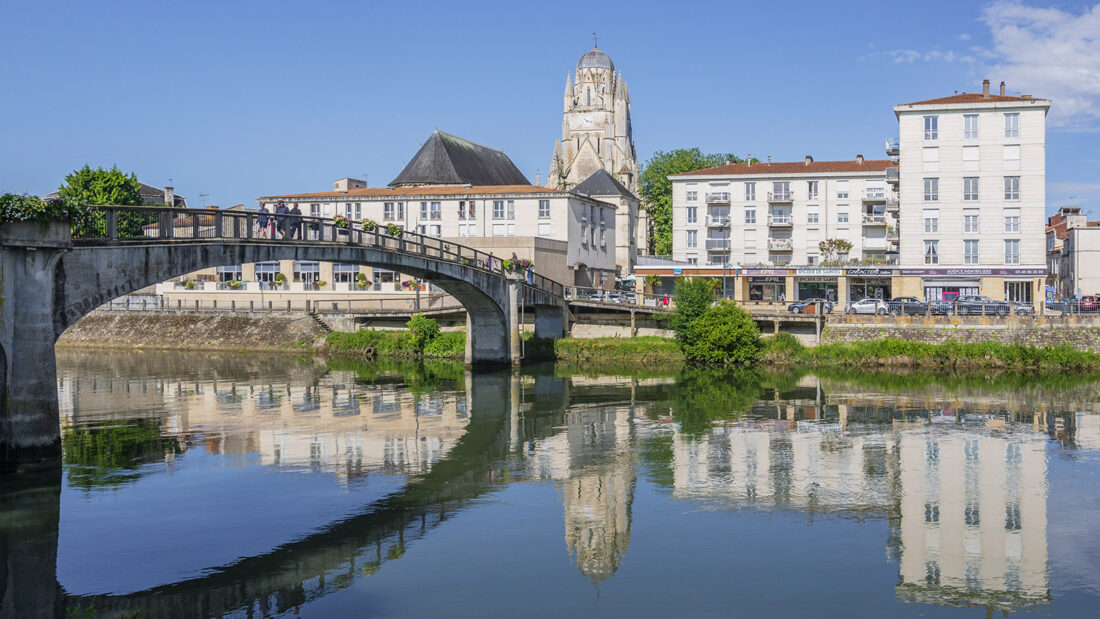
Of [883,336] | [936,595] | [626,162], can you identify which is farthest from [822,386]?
[626,162]

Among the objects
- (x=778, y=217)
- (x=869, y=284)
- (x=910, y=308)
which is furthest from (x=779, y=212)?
(x=910, y=308)

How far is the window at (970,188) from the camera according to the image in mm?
64438

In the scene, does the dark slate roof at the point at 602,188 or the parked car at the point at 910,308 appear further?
the dark slate roof at the point at 602,188

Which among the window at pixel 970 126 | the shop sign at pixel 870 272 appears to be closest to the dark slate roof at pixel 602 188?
the shop sign at pixel 870 272

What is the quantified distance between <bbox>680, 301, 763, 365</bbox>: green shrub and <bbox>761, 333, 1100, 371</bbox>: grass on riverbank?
3.38 feet

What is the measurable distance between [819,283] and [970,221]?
1310 cm

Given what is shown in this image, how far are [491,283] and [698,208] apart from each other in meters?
35.6

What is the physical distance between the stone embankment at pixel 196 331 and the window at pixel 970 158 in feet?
137

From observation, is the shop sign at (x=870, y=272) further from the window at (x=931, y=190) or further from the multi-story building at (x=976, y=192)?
the window at (x=931, y=190)

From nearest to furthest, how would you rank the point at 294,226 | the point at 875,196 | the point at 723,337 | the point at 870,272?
the point at 294,226, the point at 723,337, the point at 870,272, the point at 875,196

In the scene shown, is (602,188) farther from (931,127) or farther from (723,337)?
(723,337)

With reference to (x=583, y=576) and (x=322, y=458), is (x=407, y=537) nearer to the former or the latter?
(x=583, y=576)

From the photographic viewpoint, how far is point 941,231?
65.7 m

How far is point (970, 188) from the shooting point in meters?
64.6
